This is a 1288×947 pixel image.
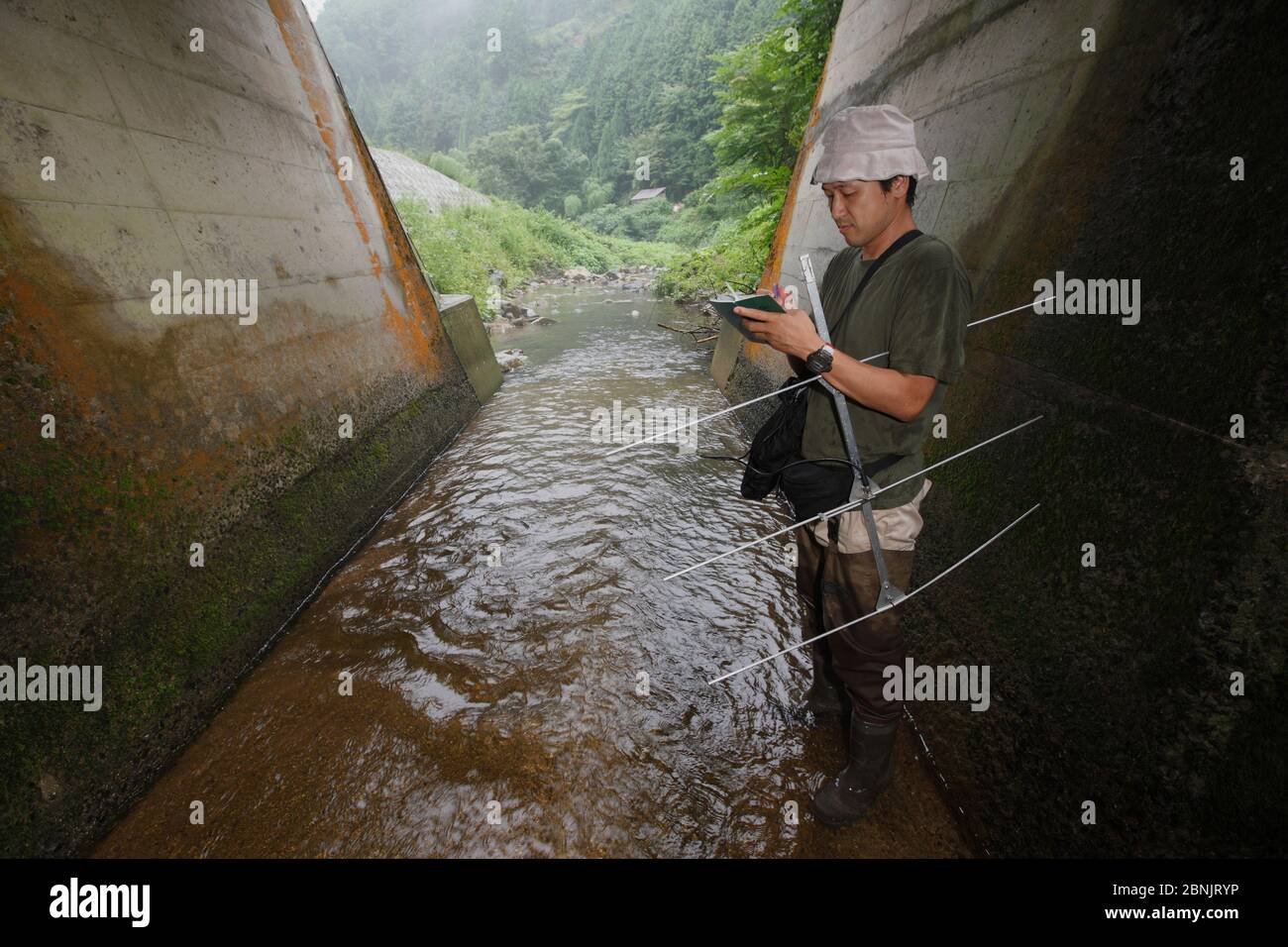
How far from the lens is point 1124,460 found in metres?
1.89

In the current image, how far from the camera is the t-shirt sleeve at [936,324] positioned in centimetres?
172

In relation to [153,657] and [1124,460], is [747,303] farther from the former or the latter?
[153,657]

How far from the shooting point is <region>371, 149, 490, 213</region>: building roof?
26495 millimetres

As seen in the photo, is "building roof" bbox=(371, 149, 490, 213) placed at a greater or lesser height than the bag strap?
greater

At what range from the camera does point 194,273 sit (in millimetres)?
3418

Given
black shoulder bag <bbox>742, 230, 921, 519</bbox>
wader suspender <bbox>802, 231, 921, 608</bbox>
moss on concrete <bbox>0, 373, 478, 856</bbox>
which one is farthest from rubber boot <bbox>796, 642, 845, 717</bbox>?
moss on concrete <bbox>0, 373, 478, 856</bbox>

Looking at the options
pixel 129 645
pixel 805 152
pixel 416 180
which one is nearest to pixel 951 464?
pixel 129 645

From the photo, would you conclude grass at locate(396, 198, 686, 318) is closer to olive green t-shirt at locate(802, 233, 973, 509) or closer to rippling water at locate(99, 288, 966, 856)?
rippling water at locate(99, 288, 966, 856)

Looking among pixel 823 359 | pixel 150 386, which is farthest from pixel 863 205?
pixel 150 386

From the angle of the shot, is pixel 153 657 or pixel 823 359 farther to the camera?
pixel 153 657

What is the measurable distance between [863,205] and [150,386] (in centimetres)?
400

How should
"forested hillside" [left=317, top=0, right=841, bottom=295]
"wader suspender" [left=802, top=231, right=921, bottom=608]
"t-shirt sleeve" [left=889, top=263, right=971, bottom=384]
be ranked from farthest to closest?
"forested hillside" [left=317, top=0, right=841, bottom=295]
"wader suspender" [left=802, top=231, right=921, bottom=608]
"t-shirt sleeve" [left=889, top=263, right=971, bottom=384]

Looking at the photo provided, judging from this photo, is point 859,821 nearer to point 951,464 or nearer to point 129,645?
point 951,464
